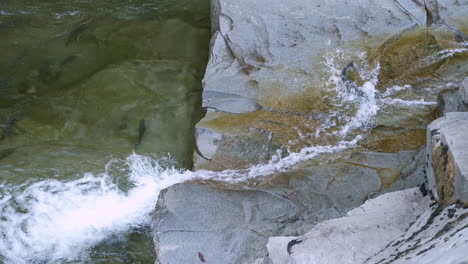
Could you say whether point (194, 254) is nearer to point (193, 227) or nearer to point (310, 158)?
point (193, 227)

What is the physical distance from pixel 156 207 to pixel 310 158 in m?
1.40

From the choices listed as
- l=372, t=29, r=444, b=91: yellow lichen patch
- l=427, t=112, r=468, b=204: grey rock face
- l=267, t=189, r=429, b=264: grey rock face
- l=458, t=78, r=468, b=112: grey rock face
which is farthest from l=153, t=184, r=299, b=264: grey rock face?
l=372, t=29, r=444, b=91: yellow lichen patch

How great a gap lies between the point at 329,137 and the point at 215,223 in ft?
4.72

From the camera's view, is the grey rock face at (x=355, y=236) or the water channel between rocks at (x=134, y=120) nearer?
the grey rock face at (x=355, y=236)

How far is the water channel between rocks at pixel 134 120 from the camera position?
4.10 m

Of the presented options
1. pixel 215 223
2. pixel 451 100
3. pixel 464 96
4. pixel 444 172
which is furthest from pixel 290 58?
pixel 444 172

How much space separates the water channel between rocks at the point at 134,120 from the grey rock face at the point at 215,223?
28cm

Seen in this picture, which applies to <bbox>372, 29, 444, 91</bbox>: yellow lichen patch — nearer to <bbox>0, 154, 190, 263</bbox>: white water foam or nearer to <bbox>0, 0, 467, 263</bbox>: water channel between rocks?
<bbox>0, 0, 467, 263</bbox>: water channel between rocks

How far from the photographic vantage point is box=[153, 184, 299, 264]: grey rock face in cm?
357

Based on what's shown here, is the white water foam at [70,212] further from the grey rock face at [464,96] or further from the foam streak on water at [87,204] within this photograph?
the grey rock face at [464,96]

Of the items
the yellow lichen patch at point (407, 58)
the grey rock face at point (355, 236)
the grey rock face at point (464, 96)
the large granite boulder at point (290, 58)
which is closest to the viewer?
the grey rock face at point (355, 236)

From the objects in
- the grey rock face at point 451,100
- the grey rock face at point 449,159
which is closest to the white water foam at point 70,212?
the grey rock face at point 449,159

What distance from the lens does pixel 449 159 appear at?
296 centimetres

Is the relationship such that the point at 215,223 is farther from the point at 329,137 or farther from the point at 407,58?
the point at 407,58
